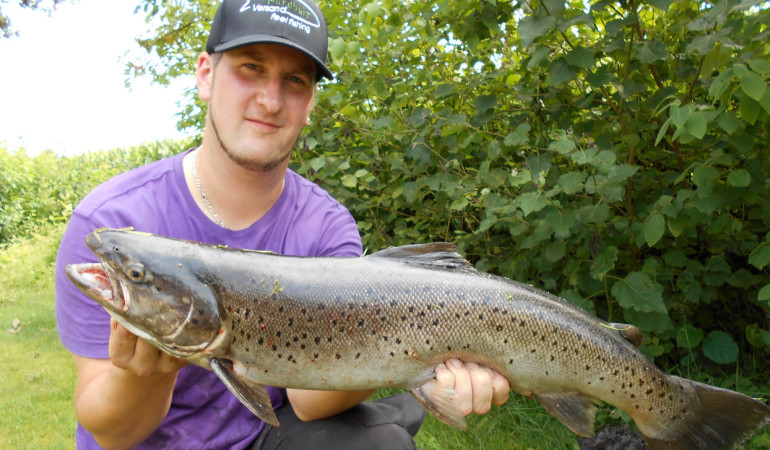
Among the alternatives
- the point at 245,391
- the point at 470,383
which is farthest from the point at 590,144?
the point at 245,391

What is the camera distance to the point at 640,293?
3.07m

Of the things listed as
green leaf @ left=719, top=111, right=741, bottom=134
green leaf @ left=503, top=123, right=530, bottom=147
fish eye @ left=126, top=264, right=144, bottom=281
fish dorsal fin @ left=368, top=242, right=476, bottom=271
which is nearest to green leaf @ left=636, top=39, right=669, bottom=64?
green leaf @ left=719, top=111, right=741, bottom=134

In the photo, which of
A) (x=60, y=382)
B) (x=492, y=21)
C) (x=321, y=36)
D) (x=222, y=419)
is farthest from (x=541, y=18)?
(x=60, y=382)

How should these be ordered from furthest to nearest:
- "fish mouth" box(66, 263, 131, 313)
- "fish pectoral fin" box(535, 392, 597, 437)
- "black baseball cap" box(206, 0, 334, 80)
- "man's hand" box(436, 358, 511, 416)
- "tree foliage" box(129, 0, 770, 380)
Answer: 1. "tree foliage" box(129, 0, 770, 380)
2. "black baseball cap" box(206, 0, 334, 80)
3. "fish pectoral fin" box(535, 392, 597, 437)
4. "man's hand" box(436, 358, 511, 416)
5. "fish mouth" box(66, 263, 131, 313)

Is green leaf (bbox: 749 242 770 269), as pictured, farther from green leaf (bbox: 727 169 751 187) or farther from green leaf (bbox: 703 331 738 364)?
green leaf (bbox: 703 331 738 364)

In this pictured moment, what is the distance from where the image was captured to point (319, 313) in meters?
2.07

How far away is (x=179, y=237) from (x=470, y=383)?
4.45 ft

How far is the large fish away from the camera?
190 cm

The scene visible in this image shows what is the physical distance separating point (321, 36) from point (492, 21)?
3.27 feet

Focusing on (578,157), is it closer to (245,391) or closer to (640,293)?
(640,293)

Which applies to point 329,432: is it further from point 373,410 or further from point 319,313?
point 319,313

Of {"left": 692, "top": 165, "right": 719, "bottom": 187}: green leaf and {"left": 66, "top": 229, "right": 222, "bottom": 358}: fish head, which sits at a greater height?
{"left": 692, "top": 165, "right": 719, "bottom": 187}: green leaf

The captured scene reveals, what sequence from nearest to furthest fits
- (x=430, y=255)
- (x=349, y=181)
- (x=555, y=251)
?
(x=430, y=255), (x=555, y=251), (x=349, y=181)

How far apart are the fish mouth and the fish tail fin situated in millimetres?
2174
